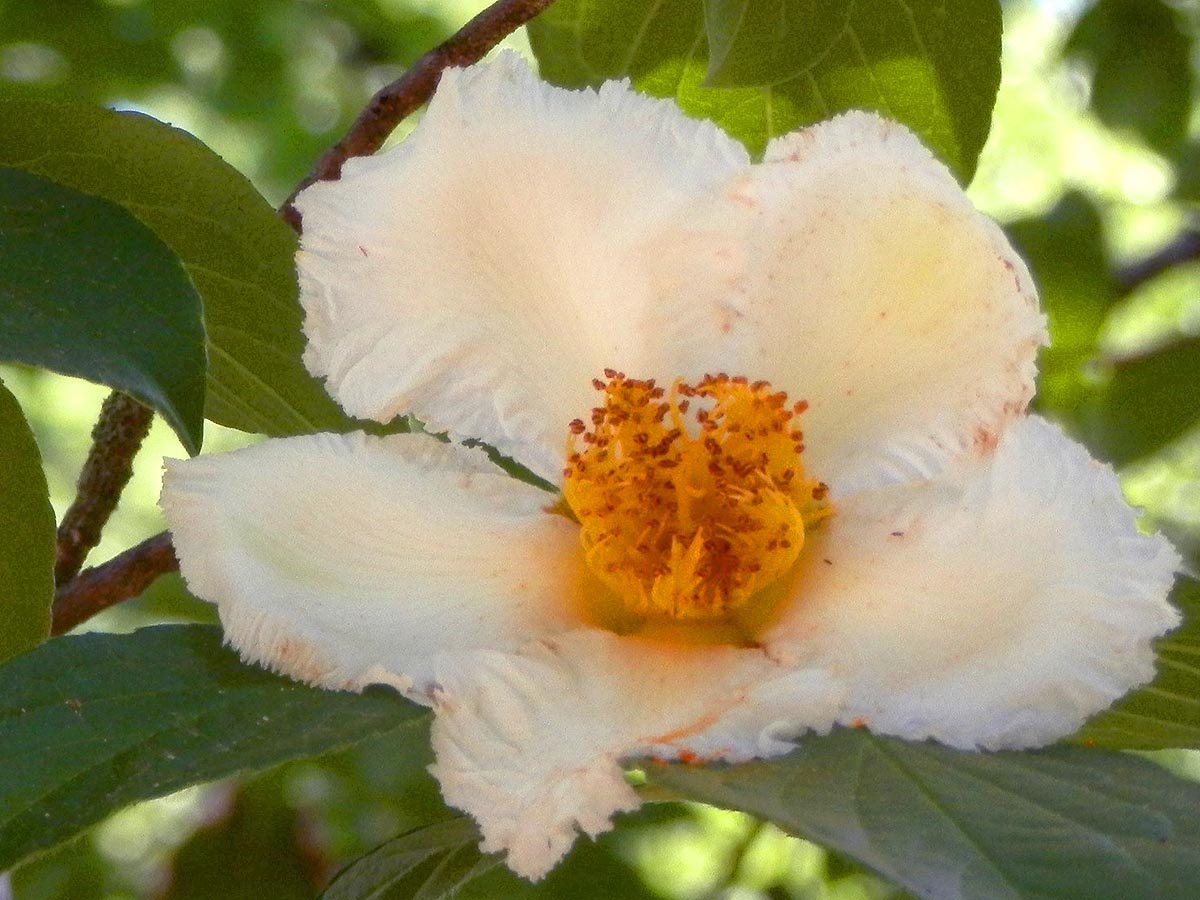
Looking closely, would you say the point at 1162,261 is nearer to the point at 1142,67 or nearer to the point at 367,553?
the point at 1142,67

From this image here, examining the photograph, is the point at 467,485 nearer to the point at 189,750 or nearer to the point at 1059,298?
the point at 189,750

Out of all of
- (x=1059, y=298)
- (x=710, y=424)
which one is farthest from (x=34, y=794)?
(x=1059, y=298)

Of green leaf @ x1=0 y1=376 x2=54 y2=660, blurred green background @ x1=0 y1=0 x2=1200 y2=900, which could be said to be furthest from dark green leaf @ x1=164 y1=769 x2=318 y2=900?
green leaf @ x1=0 y1=376 x2=54 y2=660

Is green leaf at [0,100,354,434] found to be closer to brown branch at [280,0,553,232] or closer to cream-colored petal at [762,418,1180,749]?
brown branch at [280,0,553,232]

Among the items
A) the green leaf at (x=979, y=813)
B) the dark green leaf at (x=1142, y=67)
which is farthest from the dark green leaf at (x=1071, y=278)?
the green leaf at (x=979, y=813)

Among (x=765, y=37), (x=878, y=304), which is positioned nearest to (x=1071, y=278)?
(x=765, y=37)

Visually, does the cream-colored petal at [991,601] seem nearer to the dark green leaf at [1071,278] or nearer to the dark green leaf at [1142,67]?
the dark green leaf at [1071,278]
